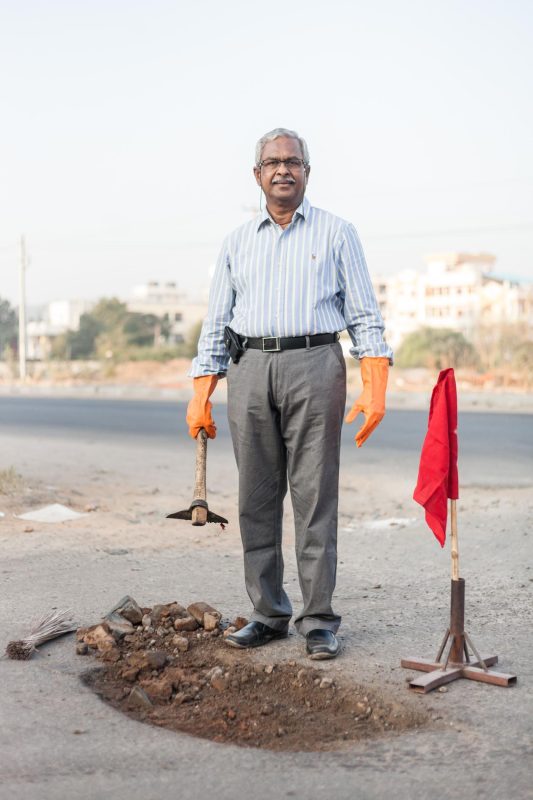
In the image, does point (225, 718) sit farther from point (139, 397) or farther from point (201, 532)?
point (139, 397)

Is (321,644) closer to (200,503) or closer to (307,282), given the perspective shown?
(200,503)


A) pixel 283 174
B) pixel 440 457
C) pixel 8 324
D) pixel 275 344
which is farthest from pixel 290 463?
pixel 8 324

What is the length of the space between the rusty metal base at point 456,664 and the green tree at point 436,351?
31.1m

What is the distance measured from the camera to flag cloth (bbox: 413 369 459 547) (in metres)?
4.20

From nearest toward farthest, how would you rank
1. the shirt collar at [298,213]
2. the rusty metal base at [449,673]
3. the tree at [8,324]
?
the rusty metal base at [449,673], the shirt collar at [298,213], the tree at [8,324]

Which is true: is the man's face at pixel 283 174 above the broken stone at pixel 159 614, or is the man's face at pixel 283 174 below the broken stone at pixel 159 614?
above

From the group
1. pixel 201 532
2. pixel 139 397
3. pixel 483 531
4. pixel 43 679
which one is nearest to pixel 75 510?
pixel 201 532

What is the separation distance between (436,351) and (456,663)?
129ft

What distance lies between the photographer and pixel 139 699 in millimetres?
3807

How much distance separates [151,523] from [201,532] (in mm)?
656

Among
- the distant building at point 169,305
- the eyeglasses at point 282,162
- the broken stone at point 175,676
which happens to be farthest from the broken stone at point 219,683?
the distant building at point 169,305

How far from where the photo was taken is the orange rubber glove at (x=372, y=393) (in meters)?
4.34

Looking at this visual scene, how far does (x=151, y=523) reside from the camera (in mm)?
8242

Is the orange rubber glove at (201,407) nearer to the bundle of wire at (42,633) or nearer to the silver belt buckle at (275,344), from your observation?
the silver belt buckle at (275,344)
